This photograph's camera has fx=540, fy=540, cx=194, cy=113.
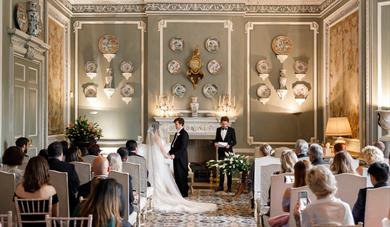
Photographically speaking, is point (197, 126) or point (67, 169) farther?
point (197, 126)

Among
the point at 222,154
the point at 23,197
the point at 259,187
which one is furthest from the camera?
the point at 222,154

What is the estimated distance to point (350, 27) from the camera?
1077cm

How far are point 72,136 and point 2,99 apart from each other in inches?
145

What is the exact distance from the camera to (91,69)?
13352 mm

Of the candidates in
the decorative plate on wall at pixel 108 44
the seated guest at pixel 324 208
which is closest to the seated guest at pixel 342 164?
the seated guest at pixel 324 208

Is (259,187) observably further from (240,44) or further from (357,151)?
(240,44)

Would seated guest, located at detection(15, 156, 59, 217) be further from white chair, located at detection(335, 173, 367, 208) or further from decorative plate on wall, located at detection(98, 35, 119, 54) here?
decorative plate on wall, located at detection(98, 35, 119, 54)

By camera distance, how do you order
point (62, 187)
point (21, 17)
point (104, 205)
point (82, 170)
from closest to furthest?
point (104, 205)
point (62, 187)
point (82, 170)
point (21, 17)

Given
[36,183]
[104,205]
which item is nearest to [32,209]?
[36,183]

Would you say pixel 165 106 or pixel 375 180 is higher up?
pixel 165 106

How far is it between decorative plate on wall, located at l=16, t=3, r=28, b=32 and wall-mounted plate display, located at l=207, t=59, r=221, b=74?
5.04m

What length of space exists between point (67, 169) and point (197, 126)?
7121 millimetres

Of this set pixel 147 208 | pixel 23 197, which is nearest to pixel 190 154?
pixel 147 208

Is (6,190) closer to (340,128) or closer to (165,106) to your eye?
(340,128)
